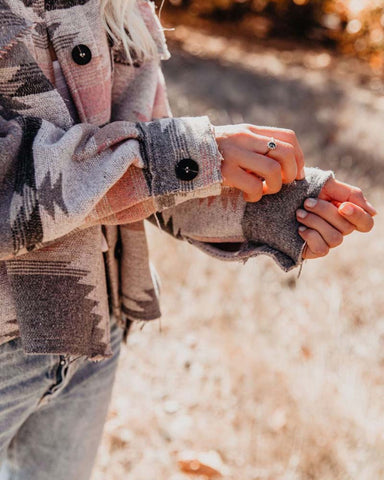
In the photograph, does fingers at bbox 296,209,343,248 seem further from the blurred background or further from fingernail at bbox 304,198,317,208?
the blurred background

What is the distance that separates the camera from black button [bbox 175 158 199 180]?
0.92m

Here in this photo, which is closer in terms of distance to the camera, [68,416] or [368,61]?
[68,416]

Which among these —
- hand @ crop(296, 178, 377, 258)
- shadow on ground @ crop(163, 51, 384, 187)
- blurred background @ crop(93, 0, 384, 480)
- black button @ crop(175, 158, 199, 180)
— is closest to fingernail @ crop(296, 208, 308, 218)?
hand @ crop(296, 178, 377, 258)

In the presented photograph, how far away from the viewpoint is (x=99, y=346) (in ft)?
3.43

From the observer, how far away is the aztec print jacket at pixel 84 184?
0.83m

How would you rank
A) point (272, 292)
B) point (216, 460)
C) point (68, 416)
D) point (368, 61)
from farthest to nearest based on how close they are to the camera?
point (368, 61), point (272, 292), point (216, 460), point (68, 416)

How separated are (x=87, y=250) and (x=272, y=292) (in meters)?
1.94

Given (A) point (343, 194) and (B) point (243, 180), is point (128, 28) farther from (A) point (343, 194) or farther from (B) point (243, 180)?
(A) point (343, 194)

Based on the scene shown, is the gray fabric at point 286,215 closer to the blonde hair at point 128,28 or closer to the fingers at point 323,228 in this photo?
the fingers at point 323,228

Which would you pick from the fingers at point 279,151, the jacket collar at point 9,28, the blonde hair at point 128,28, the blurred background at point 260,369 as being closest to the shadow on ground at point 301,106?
the blurred background at point 260,369

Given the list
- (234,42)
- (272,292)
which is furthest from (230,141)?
(234,42)

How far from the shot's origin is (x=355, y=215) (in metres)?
0.98

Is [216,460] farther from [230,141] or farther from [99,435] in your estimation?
[230,141]

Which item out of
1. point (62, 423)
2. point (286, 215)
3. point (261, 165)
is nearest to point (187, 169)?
point (261, 165)
